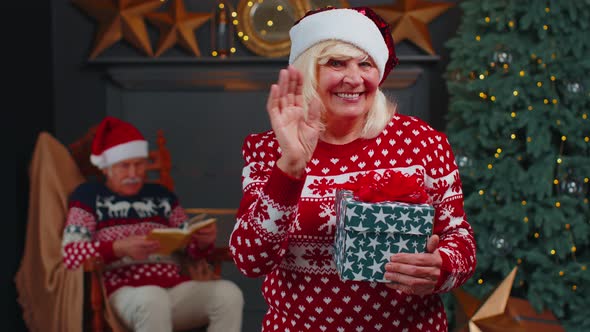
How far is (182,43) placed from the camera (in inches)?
208

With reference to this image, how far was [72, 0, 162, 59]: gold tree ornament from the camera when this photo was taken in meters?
5.28

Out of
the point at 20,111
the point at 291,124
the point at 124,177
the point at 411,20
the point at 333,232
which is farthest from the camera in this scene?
the point at 411,20

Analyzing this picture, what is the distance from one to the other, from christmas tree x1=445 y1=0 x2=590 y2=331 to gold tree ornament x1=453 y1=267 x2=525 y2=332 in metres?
0.10

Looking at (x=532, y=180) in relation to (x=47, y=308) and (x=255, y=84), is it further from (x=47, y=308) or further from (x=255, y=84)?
(x=47, y=308)

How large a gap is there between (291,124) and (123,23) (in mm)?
3948

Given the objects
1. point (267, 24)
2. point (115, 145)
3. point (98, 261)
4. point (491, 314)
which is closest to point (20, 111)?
point (115, 145)

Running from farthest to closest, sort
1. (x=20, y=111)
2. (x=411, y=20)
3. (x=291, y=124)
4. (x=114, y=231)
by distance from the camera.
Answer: (x=411, y=20), (x=20, y=111), (x=114, y=231), (x=291, y=124)

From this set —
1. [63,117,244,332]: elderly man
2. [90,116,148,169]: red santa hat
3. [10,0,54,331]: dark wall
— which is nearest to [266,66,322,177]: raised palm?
[63,117,244,332]: elderly man

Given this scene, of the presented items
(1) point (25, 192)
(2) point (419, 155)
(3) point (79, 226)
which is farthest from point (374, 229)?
(1) point (25, 192)

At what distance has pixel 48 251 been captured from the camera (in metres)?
4.06

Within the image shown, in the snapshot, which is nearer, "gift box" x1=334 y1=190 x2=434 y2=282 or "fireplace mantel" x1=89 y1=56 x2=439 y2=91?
"gift box" x1=334 y1=190 x2=434 y2=282

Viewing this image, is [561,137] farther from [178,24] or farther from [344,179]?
[344,179]

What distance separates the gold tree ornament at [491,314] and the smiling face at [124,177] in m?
1.87

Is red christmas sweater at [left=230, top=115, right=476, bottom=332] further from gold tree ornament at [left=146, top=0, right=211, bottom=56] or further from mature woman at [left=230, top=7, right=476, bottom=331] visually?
gold tree ornament at [left=146, top=0, right=211, bottom=56]
